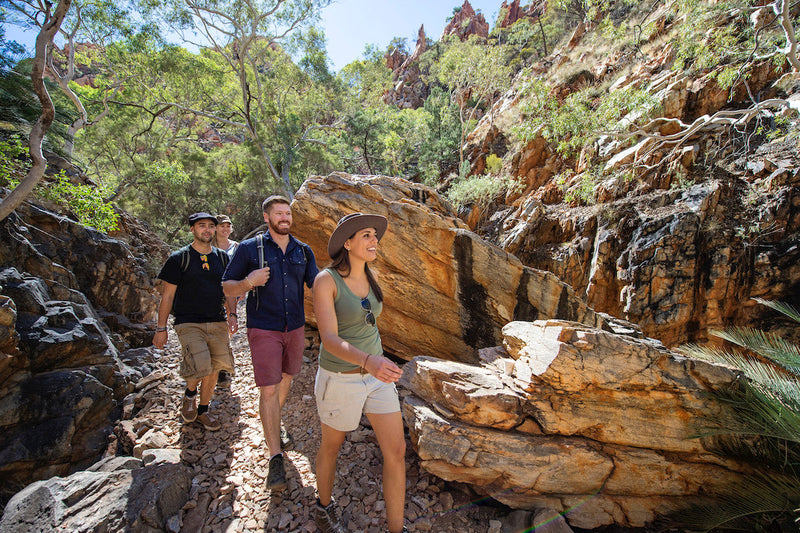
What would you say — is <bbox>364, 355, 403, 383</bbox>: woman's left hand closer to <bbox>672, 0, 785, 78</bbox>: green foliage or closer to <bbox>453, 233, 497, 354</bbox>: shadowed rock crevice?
<bbox>453, 233, 497, 354</bbox>: shadowed rock crevice

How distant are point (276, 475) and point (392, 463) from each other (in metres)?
1.09

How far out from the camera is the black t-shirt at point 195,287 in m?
3.36

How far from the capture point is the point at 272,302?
287cm

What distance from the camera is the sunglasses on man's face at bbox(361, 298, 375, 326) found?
225 centimetres

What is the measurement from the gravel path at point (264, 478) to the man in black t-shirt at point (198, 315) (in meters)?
0.26

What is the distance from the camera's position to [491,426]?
301 centimetres

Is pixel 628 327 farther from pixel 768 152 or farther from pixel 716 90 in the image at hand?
pixel 716 90

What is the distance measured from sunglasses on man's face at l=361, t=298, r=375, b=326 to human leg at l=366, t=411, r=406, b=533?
0.63 m

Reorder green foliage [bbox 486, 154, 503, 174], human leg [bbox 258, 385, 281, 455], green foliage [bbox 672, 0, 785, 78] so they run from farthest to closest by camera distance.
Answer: green foliage [bbox 486, 154, 503, 174]
green foliage [bbox 672, 0, 785, 78]
human leg [bbox 258, 385, 281, 455]

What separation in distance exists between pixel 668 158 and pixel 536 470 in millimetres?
10236

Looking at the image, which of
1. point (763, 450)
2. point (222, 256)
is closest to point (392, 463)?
point (222, 256)

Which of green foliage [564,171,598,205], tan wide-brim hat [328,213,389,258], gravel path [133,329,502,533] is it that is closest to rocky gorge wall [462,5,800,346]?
green foliage [564,171,598,205]

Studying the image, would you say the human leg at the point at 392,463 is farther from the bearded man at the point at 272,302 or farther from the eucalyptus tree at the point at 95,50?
the eucalyptus tree at the point at 95,50

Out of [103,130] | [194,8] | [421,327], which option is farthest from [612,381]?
[103,130]
